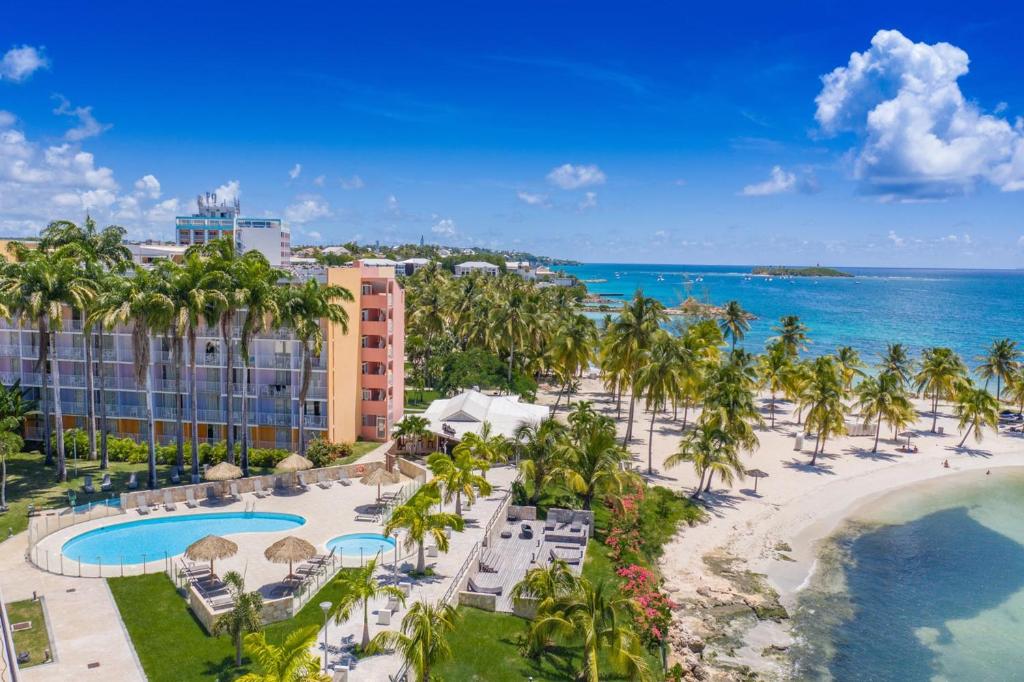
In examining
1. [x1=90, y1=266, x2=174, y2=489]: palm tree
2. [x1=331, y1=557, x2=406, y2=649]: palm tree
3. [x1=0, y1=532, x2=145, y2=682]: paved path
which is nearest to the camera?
[x1=0, y1=532, x2=145, y2=682]: paved path

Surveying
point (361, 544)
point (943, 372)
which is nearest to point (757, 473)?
point (943, 372)

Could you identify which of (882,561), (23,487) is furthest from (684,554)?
(23,487)

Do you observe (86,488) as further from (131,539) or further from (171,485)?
(131,539)

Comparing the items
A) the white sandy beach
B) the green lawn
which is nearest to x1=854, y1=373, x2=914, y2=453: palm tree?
the white sandy beach

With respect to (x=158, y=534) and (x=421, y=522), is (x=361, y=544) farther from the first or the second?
(x=158, y=534)

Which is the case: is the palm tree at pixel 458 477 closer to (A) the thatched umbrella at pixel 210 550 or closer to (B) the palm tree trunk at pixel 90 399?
(A) the thatched umbrella at pixel 210 550

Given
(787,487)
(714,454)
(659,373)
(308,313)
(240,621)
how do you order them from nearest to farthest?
(240,621)
(308,313)
(714,454)
(787,487)
(659,373)

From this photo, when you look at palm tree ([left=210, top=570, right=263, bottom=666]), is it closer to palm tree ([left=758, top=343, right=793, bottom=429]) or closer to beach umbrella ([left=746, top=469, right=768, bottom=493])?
beach umbrella ([left=746, top=469, right=768, bottom=493])
